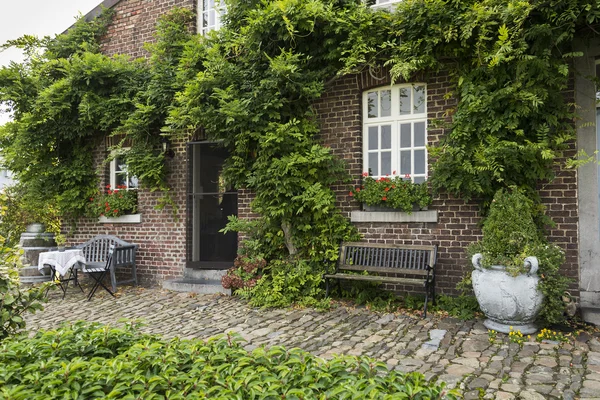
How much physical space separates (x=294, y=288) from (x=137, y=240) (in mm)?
3956

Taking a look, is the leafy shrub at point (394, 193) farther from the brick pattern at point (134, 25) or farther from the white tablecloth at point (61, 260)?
the brick pattern at point (134, 25)

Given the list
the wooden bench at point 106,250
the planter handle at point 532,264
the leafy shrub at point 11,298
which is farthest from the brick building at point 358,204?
the leafy shrub at point 11,298

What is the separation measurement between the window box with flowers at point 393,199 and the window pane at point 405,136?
19.9 inches

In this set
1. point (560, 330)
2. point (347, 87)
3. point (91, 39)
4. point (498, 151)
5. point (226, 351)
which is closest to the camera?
point (226, 351)

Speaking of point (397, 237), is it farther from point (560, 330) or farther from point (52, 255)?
point (52, 255)

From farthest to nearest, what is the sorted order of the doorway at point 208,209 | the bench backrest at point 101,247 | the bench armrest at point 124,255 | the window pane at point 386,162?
the doorway at point 208,209 → the bench backrest at point 101,247 → the bench armrest at point 124,255 → the window pane at point 386,162

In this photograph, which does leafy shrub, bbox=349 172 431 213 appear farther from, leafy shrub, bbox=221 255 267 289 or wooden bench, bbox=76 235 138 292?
wooden bench, bbox=76 235 138 292

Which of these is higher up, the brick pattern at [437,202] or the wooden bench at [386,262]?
the brick pattern at [437,202]

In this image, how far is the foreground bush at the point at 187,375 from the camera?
6.97ft

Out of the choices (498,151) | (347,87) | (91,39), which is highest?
(91,39)

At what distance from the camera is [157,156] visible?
826 centimetres

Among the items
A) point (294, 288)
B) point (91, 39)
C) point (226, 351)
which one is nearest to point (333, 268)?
point (294, 288)

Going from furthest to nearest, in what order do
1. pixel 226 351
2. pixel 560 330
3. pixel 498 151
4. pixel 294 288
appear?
pixel 294 288 < pixel 498 151 < pixel 560 330 < pixel 226 351

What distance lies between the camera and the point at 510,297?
4773 millimetres
